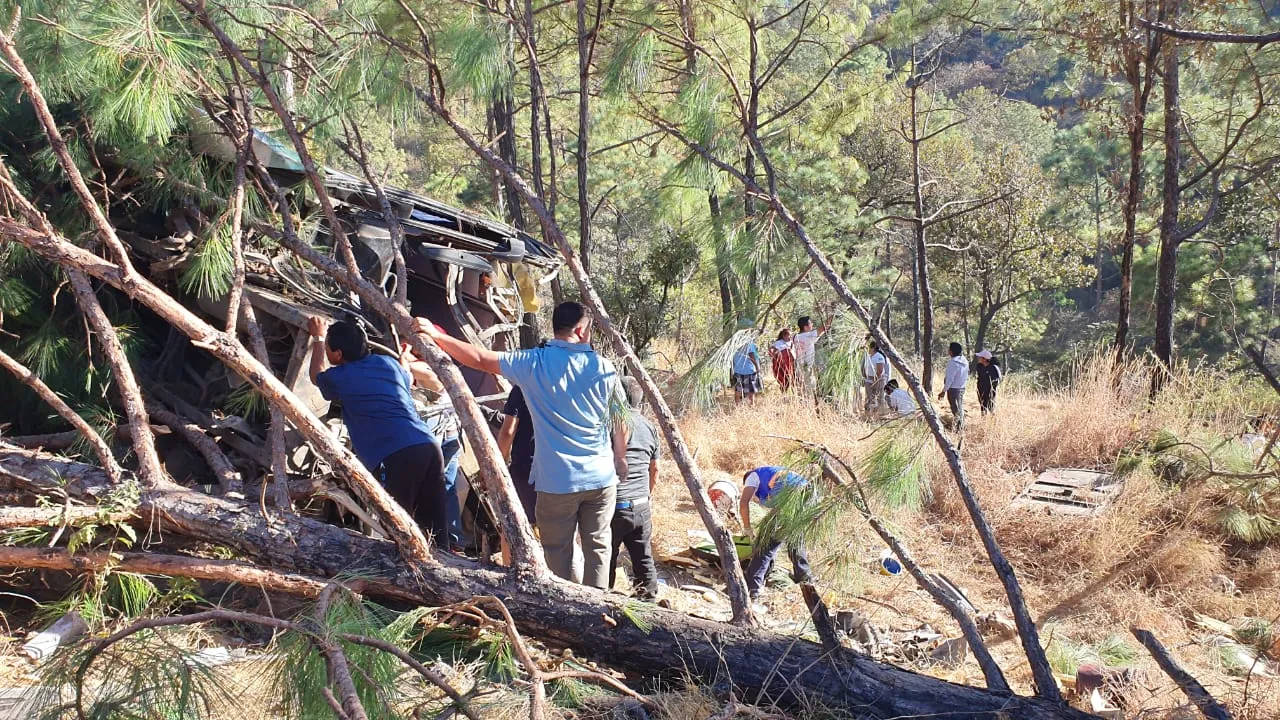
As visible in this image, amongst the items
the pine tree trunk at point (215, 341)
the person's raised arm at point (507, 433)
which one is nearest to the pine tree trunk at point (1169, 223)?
the person's raised arm at point (507, 433)

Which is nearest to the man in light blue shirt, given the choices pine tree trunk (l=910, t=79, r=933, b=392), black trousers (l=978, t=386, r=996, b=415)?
pine tree trunk (l=910, t=79, r=933, b=392)

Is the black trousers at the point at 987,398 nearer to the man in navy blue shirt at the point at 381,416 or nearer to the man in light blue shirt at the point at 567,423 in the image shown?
the man in light blue shirt at the point at 567,423

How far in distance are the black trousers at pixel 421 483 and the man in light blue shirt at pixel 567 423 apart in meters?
0.53

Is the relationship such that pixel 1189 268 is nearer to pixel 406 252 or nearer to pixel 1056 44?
pixel 1056 44

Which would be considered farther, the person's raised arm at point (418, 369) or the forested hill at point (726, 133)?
the person's raised arm at point (418, 369)

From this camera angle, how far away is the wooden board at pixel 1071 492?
622 centimetres

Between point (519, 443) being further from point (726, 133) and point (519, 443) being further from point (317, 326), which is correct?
point (726, 133)

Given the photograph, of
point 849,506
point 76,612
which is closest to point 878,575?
point 849,506

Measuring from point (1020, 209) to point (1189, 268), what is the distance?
3527 mm

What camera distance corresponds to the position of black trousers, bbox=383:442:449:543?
3.98m

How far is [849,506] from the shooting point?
3.28 meters

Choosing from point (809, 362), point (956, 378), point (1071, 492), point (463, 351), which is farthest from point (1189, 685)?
point (956, 378)

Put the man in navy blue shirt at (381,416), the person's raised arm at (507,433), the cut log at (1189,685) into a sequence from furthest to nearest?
the person's raised arm at (507,433), the man in navy blue shirt at (381,416), the cut log at (1189,685)

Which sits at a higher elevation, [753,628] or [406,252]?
[406,252]
